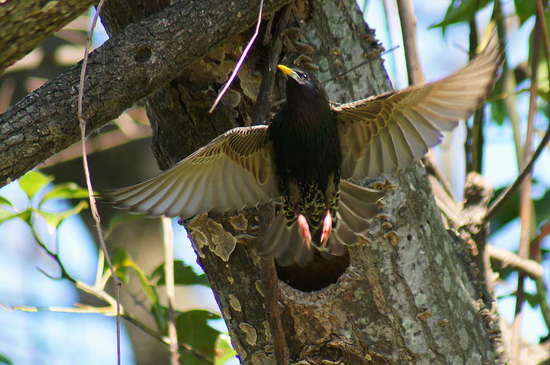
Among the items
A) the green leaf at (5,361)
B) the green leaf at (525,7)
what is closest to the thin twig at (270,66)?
the green leaf at (525,7)

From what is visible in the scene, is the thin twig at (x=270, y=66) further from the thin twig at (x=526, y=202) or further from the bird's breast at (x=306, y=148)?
the thin twig at (x=526, y=202)

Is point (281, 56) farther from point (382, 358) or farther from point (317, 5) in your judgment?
point (382, 358)

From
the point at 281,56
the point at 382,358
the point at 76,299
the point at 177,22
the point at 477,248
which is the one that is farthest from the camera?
the point at 76,299

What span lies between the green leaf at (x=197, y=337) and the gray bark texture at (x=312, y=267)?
0.60 metres

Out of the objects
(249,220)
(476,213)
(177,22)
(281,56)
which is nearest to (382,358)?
(249,220)

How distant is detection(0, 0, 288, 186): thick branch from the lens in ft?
6.94

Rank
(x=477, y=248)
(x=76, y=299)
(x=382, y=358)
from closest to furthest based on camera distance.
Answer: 1. (x=382, y=358)
2. (x=477, y=248)
3. (x=76, y=299)

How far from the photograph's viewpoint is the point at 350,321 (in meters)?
2.60

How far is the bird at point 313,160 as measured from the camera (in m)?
2.67

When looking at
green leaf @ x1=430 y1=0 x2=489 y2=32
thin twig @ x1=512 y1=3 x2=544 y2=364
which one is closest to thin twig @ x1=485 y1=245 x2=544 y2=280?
thin twig @ x1=512 y1=3 x2=544 y2=364

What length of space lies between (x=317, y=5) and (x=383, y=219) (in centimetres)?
82

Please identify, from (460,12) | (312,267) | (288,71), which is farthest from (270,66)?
(460,12)

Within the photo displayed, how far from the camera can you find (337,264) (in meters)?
2.76

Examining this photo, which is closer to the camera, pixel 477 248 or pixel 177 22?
pixel 177 22
